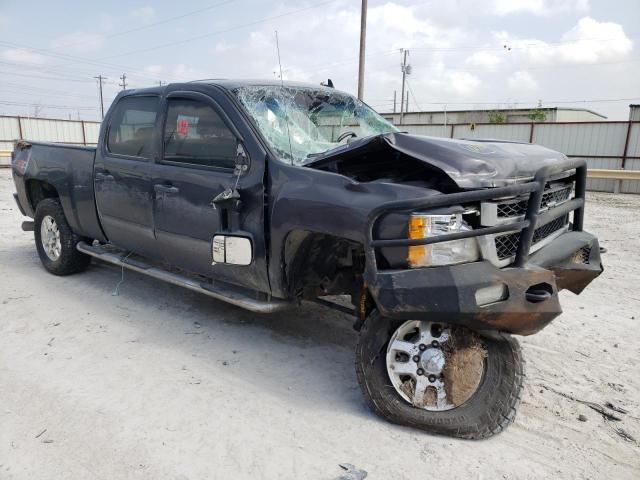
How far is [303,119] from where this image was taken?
12.3 ft

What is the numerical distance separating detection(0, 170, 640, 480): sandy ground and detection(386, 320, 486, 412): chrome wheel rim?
22 cm

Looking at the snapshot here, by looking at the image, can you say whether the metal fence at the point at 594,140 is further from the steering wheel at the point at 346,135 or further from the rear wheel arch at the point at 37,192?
the rear wheel arch at the point at 37,192

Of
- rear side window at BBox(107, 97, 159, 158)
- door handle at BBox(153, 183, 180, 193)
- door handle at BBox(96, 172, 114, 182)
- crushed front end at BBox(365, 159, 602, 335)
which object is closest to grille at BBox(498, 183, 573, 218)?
crushed front end at BBox(365, 159, 602, 335)

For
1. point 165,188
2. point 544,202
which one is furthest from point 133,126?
point 544,202

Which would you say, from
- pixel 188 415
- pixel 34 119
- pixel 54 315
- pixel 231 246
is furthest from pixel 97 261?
pixel 34 119

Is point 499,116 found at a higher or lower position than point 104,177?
higher

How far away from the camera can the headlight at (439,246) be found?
2.50 meters

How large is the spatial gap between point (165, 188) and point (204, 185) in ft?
1.63

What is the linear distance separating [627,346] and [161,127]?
4.11 metres

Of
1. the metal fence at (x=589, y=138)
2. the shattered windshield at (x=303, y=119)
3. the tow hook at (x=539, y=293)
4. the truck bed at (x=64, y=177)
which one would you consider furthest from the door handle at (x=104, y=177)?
the metal fence at (x=589, y=138)

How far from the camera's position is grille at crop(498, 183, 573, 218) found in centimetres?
270

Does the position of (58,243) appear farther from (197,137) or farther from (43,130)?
(43,130)

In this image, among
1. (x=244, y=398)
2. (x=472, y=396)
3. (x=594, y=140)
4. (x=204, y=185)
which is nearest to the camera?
(x=472, y=396)

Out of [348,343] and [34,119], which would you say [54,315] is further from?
[34,119]
